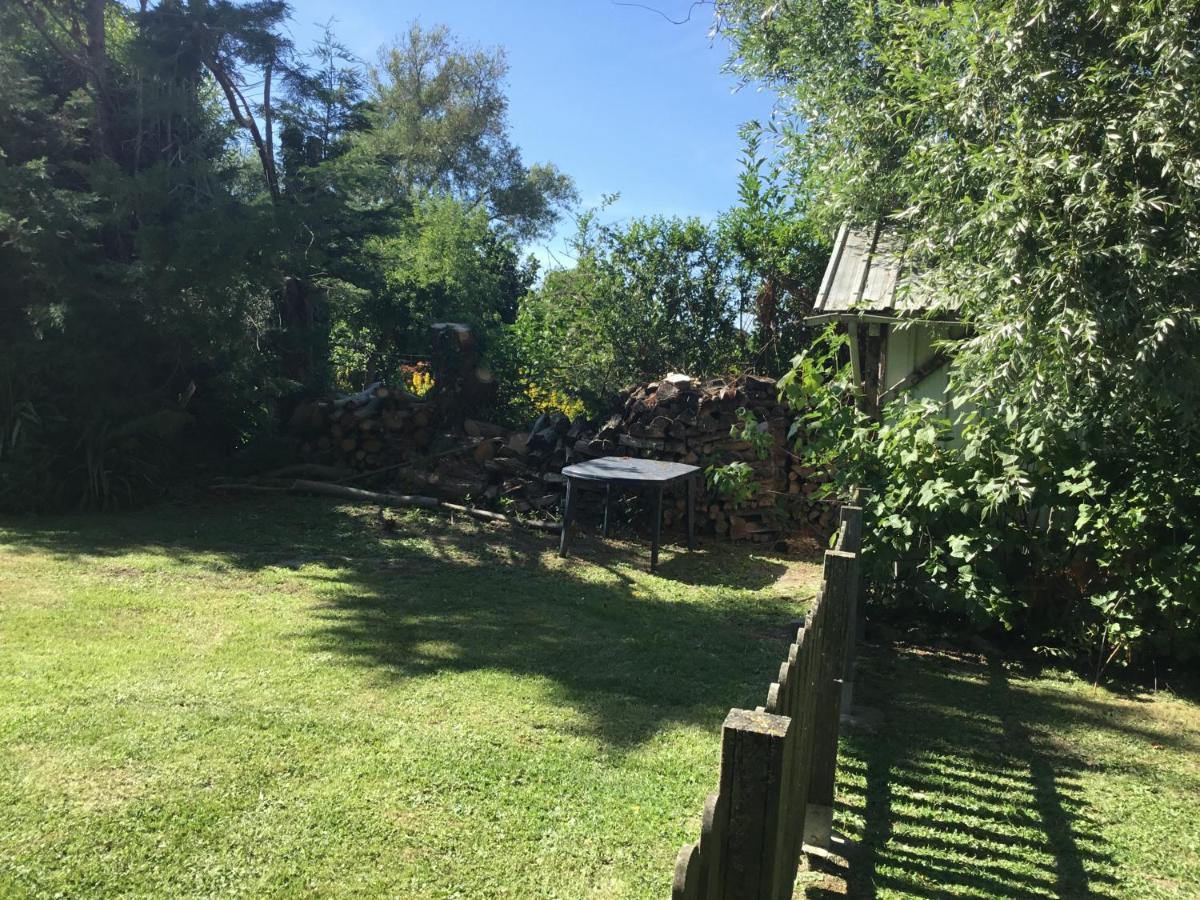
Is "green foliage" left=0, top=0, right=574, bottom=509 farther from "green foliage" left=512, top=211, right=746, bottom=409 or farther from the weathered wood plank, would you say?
the weathered wood plank

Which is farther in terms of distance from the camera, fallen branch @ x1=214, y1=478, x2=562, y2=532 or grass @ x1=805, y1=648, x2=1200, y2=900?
fallen branch @ x1=214, y1=478, x2=562, y2=532

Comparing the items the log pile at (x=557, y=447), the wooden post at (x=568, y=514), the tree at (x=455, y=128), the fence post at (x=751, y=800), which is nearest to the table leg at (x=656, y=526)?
the wooden post at (x=568, y=514)

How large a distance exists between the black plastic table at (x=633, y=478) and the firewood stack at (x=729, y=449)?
323mm

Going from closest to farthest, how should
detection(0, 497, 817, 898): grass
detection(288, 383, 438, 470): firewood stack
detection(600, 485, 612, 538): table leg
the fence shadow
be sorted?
detection(0, 497, 817, 898): grass, the fence shadow, detection(600, 485, 612, 538): table leg, detection(288, 383, 438, 470): firewood stack

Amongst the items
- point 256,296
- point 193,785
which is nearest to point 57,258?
point 256,296

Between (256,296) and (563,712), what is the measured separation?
7416 mm

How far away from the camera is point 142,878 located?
2.80m

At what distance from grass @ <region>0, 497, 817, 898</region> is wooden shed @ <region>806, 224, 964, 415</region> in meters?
1.99

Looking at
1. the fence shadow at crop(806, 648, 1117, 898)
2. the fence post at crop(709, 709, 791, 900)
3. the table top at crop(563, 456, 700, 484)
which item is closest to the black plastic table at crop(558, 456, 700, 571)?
the table top at crop(563, 456, 700, 484)

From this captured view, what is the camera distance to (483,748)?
12.9ft

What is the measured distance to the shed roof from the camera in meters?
6.79

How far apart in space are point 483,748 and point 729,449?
20.2ft

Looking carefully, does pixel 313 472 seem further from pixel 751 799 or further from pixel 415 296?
pixel 751 799

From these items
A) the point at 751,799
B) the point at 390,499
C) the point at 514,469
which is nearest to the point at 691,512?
the point at 514,469
